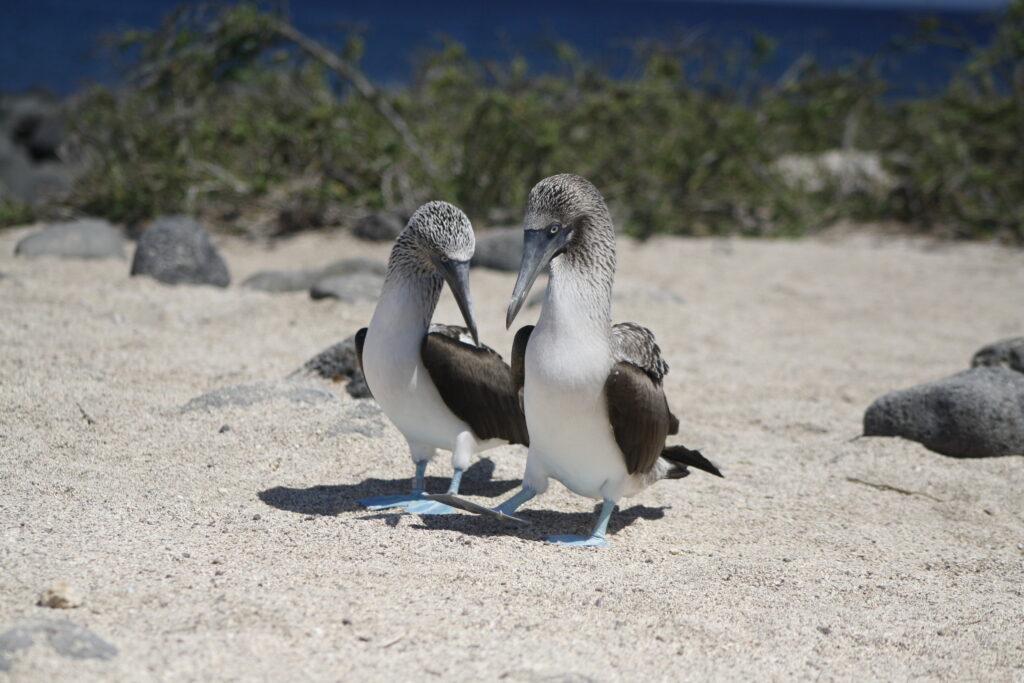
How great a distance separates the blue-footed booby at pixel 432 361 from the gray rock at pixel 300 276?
432 centimetres

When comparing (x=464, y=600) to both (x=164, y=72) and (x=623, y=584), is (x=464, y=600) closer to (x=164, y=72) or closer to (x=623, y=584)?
(x=623, y=584)

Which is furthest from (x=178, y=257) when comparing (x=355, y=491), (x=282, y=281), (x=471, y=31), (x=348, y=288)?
(x=471, y=31)

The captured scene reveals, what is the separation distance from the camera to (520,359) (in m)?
3.92

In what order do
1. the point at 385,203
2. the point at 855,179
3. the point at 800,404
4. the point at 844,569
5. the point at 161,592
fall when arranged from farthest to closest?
1. the point at 855,179
2. the point at 385,203
3. the point at 800,404
4. the point at 844,569
5. the point at 161,592

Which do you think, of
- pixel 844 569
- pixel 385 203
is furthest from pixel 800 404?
pixel 385 203

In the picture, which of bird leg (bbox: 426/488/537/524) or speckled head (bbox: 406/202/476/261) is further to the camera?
speckled head (bbox: 406/202/476/261)

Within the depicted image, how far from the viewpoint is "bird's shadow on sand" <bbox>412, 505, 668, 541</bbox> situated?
12.9 feet

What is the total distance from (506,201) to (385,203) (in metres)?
1.31

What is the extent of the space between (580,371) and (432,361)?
721mm

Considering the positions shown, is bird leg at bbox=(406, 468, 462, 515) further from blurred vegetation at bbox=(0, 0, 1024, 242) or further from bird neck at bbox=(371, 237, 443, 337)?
blurred vegetation at bbox=(0, 0, 1024, 242)

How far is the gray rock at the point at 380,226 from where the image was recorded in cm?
1017

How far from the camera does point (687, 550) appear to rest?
393 cm

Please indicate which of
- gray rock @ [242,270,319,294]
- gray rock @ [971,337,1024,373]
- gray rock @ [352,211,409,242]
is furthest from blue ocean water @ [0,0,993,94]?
gray rock @ [971,337,1024,373]

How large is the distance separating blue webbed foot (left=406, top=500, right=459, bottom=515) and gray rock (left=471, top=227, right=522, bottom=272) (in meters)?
5.18
